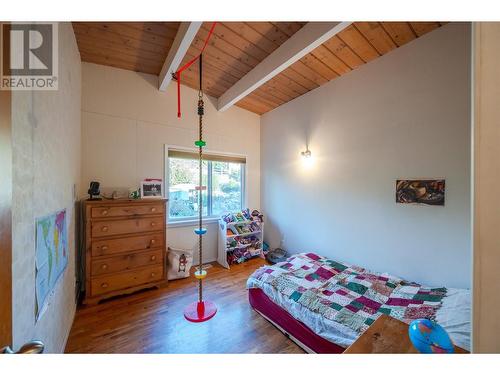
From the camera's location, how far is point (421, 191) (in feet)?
6.64

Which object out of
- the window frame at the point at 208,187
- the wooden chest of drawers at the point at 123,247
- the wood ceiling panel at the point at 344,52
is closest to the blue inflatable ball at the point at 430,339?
the wood ceiling panel at the point at 344,52

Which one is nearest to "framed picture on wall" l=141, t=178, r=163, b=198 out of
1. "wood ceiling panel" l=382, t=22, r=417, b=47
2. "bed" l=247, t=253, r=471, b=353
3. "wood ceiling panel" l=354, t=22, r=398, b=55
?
"bed" l=247, t=253, r=471, b=353

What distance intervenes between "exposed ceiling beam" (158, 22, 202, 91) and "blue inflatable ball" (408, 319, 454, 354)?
249 centimetres

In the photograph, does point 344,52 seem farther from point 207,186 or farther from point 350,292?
point 207,186

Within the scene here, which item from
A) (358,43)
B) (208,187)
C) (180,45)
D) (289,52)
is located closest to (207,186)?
(208,187)

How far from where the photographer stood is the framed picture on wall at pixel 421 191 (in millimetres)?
1918

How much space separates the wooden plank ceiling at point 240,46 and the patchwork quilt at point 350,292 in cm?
259

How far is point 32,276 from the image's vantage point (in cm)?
97

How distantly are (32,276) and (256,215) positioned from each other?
3.08 metres

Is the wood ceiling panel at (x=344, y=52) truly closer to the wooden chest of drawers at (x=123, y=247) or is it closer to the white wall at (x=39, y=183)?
the white wall at (x=39, y=183)

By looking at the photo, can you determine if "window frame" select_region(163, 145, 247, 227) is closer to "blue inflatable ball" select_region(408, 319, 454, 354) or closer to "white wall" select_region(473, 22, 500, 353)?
"blue inflatable ball" select_region(408, 319, 454, 354)

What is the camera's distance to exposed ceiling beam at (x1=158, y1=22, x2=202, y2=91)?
1807 mm

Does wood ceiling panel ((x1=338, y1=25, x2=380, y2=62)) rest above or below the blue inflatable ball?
above
